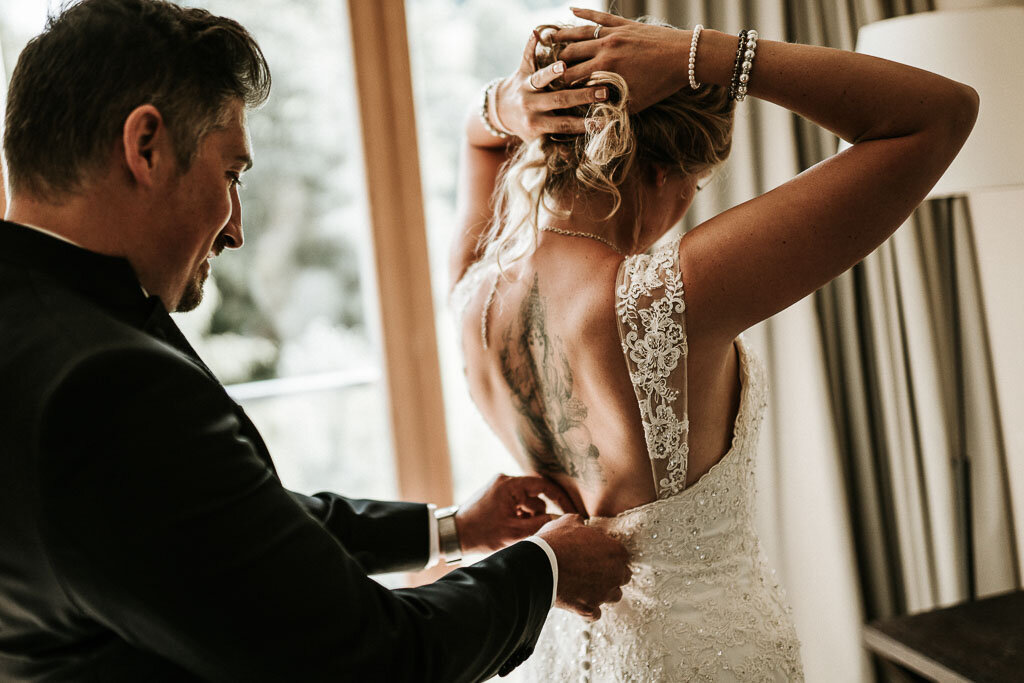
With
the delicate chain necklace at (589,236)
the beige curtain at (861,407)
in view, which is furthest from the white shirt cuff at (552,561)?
the beige curtain at (861,407)

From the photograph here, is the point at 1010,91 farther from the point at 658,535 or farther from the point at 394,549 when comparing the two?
the point at 394,549

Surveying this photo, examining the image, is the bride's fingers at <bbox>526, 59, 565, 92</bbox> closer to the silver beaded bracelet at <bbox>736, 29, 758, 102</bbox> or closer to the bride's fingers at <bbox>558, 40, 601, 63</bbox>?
the bride's fingers at <bbox>558, 40, 601, 63</bbox>

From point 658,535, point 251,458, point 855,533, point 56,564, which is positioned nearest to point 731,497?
point 658,535

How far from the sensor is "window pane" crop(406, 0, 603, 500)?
2455 mm

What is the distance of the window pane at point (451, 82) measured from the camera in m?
2.46

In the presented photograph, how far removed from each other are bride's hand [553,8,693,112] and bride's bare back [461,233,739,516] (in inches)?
8.8

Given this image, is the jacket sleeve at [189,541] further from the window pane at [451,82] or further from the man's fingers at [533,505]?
the window pane at [451,82]

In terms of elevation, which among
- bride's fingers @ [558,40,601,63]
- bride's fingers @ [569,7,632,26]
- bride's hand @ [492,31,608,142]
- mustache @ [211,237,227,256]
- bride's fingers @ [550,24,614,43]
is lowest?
mustache @ [211,237,227,256]

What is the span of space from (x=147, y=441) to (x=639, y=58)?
75cm

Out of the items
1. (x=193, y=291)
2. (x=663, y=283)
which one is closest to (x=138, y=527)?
(x=193, y=291)

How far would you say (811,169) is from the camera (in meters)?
1.04

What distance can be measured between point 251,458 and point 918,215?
2.22 metres

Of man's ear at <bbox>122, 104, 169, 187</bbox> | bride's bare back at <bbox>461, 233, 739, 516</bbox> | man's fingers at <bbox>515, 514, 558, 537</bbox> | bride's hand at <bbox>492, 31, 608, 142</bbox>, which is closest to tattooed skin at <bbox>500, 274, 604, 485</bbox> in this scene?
bride's bare back at <bbox>461, 233, 739, 516</bbox>

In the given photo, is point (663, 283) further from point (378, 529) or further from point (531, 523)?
point (378, 529)
